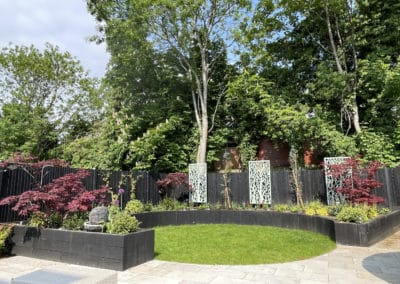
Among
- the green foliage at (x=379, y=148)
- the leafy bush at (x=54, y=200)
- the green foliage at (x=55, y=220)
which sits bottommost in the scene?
the green foliage at (x=55, y=220)

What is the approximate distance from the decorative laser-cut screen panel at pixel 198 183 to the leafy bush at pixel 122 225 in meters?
6.43

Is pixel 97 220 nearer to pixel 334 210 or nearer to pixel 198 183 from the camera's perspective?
pixel 334 210

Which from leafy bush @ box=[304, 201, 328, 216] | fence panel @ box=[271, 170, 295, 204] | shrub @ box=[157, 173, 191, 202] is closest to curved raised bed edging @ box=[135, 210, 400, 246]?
leafy bush @ box=[304, 201, 328, 216]

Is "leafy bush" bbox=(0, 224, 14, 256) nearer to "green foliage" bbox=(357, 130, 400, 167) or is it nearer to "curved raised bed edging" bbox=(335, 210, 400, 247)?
"curved raised bed edging" bbox=(335, 210, 400, 247)

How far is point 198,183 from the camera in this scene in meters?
11.6

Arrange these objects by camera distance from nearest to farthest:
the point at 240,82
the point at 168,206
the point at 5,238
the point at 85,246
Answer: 1. the point at 85,246
2. the point at 5,238
3. the point at 168,206
4. the point at 240,82

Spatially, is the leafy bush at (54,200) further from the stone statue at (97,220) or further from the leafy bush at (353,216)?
the leafy bush at (353,216)

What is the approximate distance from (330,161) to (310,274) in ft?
18.7

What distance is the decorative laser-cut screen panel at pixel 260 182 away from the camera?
10.3 meters

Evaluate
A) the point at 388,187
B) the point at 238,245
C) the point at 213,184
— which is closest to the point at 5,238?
the point at 238,245

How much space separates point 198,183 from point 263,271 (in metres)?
7.17

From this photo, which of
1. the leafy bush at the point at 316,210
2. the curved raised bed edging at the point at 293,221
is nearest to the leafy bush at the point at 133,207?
the curved raised bed edging at the point at 293,221

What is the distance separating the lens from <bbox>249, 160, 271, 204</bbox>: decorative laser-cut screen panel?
10305 mm

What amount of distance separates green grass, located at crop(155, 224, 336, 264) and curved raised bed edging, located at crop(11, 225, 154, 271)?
0.65 metres
